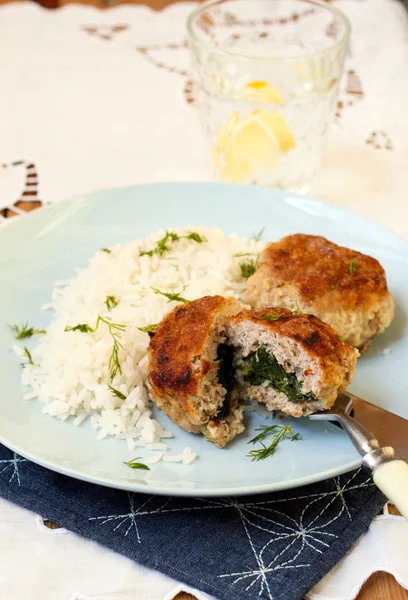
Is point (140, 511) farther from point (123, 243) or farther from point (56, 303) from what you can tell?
point (123, 243)

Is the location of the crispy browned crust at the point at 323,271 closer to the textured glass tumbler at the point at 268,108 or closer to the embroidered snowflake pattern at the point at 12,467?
the textured glass tumbler at the point at 268,108

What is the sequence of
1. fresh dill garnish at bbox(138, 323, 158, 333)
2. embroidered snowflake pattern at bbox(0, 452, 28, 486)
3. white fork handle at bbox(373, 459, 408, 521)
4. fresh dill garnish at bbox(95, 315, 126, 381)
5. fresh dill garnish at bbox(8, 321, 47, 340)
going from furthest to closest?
fresh dill garnish at bbox(8, 321, 47, 340), fresh dill garnish at bbox(138, 323, 158, 333), fresh dill garnish at bbox(95, 315, 126, 381), embroidered snowflake pattern at bbox(0, 452, 28, 486), white fork handle at bbox(373, 459, 408, 521)

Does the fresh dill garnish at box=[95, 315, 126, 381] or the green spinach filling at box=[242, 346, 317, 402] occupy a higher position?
the green spinach filling at box=[242, 346, 317, 402]

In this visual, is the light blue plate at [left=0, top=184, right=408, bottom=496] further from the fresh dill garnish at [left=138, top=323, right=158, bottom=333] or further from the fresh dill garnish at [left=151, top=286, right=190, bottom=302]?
the fresh dill garnish at [left=151, top=286, right=190, bottom=302]

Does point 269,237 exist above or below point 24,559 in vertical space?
above

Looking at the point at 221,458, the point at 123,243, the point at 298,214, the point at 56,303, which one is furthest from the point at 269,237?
the point at 221,458

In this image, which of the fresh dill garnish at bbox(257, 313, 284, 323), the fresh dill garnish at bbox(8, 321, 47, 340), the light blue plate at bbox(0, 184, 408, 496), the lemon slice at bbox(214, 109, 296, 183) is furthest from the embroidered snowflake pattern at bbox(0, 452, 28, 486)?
the lemon slice at bbox(214, 109, 296, 183)

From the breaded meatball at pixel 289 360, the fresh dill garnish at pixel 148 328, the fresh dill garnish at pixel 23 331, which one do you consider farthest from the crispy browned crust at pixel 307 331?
the fresh dill garnish at pixel 23 331
